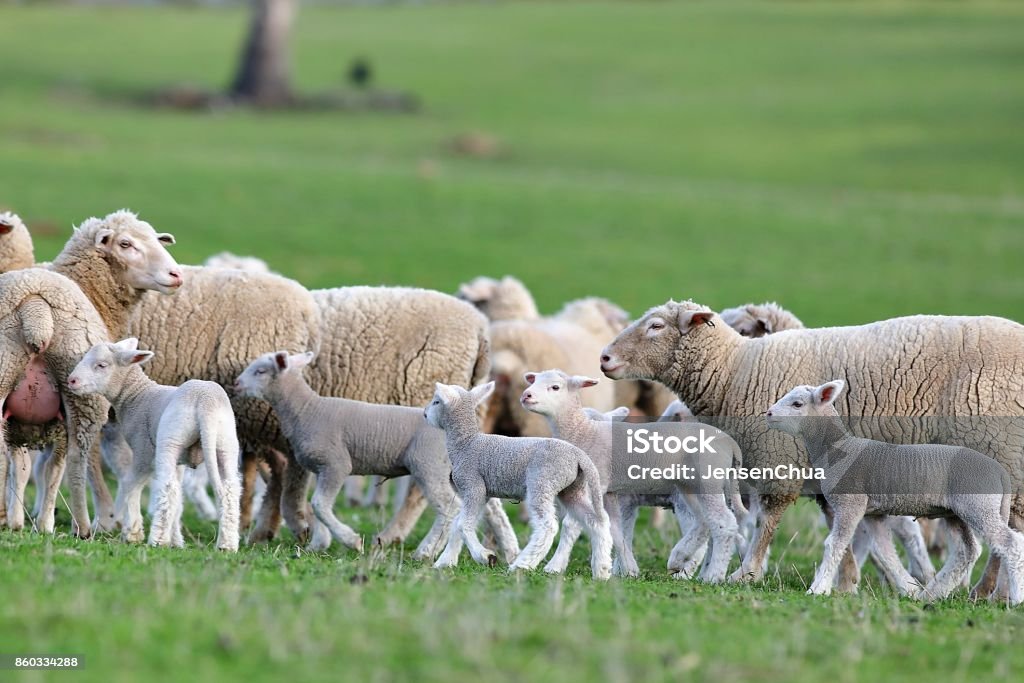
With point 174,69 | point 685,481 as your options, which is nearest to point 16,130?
point 174,69

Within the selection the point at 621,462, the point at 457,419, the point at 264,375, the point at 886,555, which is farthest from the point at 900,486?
the point at 264,375

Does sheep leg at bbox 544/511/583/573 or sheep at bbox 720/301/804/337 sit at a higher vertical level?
sheep at bbox 720/301/804/337

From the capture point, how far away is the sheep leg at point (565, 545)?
8762 millimetres

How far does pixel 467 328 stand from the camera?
37.1 feet

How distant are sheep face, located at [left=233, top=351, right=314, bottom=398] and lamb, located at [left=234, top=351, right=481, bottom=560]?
0.06m

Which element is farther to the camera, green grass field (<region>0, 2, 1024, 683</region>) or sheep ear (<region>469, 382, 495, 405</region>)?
sheep ear (<region>469, 382, 495, 405</region>)

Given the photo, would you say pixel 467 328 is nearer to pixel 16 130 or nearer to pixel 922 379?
pixel 922 379

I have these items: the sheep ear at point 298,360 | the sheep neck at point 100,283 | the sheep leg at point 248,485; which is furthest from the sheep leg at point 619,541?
the sheep neck at point 100,283

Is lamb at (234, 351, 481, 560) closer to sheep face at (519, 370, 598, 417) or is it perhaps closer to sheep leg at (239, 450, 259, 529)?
sheep face at (519, 370, 598, 417)

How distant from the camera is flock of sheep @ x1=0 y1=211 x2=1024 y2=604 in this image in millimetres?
8867

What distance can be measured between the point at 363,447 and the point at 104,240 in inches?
95.5

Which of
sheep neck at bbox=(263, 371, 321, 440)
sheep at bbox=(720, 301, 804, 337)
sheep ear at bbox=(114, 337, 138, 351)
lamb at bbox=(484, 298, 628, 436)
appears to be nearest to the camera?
sheep ear at bbox=(114, 337, 138, 351)

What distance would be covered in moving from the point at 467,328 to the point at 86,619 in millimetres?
5731

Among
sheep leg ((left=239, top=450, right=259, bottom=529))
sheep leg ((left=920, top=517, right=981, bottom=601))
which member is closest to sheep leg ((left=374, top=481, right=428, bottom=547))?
sheep leg ((left=239, top=450, right=259, bottom=529))
